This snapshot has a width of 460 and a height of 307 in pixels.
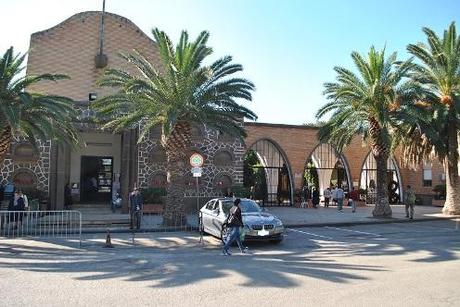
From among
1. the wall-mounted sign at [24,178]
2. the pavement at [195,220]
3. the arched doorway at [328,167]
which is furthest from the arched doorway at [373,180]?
the wall-mounted sign at [24,178]

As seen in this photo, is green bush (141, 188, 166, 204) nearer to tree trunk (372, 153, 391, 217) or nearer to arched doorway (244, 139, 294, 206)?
arched doorway (244, 139, 294, 206)

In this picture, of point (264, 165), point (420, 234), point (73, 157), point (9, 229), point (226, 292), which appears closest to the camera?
point (226, 292)

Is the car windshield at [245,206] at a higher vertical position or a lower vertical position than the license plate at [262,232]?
higher

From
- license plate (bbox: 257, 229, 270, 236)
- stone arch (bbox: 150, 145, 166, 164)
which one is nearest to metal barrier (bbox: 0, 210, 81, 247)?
license plate (bbox: 257, 229, 270, 236)

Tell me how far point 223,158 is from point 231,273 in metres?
17.2

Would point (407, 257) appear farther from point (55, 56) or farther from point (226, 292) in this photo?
point (55, 56)

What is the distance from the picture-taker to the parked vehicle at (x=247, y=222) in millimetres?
14656

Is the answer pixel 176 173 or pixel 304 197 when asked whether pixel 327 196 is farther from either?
pixel 176 173

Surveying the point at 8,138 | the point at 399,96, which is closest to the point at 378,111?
the point at 399,96

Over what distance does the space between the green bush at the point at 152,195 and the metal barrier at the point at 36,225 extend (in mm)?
7184

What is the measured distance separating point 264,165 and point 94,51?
13.1 metres

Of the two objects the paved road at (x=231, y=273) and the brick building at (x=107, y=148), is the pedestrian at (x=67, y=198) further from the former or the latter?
the paved road at (x=231, y=273)

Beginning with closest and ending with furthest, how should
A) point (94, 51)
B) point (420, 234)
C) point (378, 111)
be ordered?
point (420, 234), point (378, 111), point (94, 51)

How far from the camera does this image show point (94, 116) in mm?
23562
